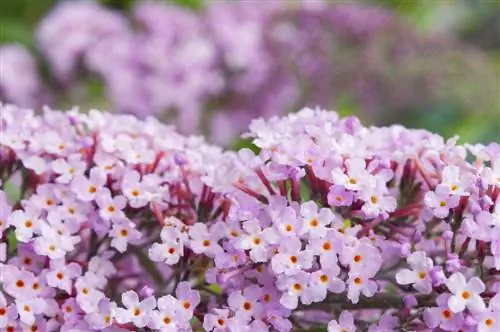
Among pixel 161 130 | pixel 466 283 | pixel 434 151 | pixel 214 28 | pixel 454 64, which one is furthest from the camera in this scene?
pixel 214 28

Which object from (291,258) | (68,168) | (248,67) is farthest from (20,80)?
(291,258)

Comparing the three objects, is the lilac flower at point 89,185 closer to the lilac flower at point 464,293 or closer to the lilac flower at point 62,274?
the lilac flower at point 62,274

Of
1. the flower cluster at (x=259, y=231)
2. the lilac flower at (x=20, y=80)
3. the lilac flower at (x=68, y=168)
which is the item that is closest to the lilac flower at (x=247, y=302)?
the flower cluster at (x=259, y=231)

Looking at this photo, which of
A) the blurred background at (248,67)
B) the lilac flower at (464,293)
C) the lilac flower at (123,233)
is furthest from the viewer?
the blurred background at (248,67)

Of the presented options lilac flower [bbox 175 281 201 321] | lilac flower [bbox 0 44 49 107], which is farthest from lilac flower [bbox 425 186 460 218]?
lilac flower [bbox 0 44 49 107]

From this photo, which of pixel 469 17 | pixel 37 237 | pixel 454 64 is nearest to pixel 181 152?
pixel 37 237

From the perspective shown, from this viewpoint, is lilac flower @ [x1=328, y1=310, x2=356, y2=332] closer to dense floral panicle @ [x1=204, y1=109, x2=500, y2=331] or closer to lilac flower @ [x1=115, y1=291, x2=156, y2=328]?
dense floral panicle @ [x1=204, y1=109, x2=500, y2=331]

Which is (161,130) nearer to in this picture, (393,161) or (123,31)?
(393,161)
